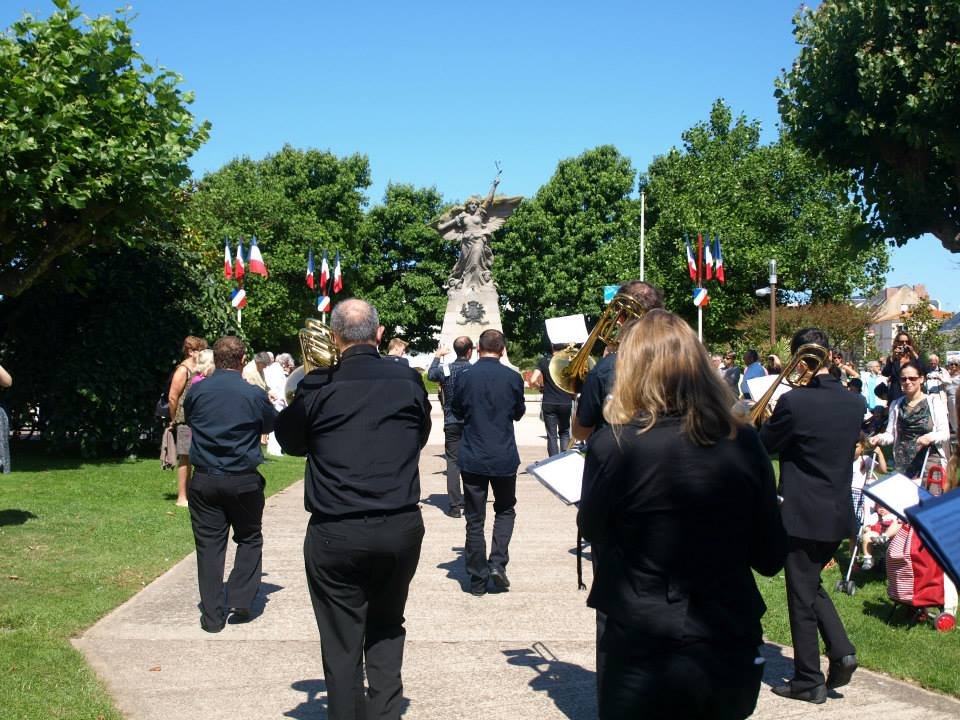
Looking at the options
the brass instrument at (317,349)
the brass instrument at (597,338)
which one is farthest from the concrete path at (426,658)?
the brass instrument at (317,349)

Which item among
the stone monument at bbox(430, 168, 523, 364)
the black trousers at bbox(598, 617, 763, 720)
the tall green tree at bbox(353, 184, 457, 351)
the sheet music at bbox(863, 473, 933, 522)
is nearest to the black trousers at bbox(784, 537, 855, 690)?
the sheet music at bbox(863, 473, 933, 522)

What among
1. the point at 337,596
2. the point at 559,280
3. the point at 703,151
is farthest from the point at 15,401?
the point at 703,151

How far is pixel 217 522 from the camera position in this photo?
21.7 ft

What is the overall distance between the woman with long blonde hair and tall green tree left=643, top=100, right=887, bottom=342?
43537 mm

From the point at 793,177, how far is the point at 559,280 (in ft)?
41.4

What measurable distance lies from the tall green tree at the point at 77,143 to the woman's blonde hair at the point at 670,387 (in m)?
12.0

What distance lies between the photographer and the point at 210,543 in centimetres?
656

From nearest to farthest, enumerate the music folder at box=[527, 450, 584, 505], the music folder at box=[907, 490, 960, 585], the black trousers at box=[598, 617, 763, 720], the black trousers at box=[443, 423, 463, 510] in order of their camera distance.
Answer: the music folder at box=[907, 490, 960, 585] < the black trousers at box=[598, 617, 763, 720] < the music folder at box=[527, 450, 584, 505] < the black trousers at box=[443, 423, 463, 510]

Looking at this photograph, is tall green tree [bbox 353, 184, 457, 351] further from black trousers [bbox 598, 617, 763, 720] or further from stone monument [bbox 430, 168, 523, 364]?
black trousers [bbox 598, 617, 763, 720]

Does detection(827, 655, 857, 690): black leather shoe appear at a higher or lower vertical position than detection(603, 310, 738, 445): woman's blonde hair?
lower

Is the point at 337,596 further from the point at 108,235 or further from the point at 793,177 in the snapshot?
the point at 793,177

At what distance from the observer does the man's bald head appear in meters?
4.40

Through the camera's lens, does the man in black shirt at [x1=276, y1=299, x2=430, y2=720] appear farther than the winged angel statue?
No

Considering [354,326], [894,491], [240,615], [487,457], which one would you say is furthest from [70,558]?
[894,491]
